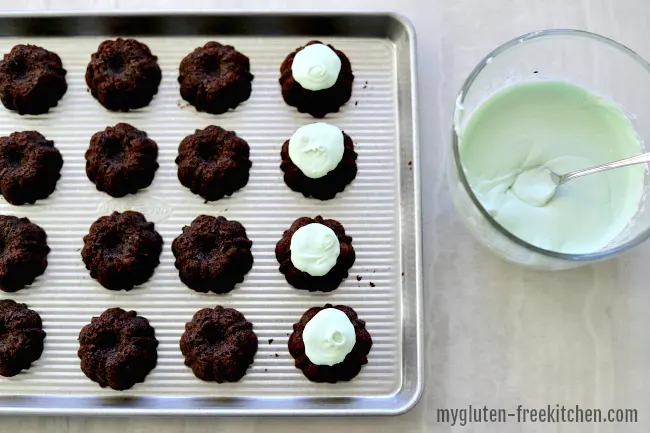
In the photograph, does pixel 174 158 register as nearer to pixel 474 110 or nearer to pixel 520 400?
pixel 474 110

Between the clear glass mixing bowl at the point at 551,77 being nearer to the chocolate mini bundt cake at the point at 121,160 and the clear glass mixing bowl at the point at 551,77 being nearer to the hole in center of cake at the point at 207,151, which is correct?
the hole in center of cake at the point at 207,151

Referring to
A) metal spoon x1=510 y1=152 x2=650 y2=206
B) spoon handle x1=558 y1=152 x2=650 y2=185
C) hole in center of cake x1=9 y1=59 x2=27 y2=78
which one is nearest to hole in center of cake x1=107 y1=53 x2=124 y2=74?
hole in center of cake x1=9 y1=59 x2=27 y2=78

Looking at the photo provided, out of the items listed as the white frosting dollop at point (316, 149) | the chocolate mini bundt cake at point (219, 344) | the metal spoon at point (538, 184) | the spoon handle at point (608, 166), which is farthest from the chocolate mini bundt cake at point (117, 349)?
the spoon handle at point (608, 166)

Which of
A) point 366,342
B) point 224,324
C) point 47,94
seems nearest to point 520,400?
point 366,342

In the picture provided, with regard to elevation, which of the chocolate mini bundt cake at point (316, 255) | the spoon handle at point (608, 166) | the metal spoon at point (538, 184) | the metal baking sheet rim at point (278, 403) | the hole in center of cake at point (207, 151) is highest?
the hole in center of cake at point (207, 151)

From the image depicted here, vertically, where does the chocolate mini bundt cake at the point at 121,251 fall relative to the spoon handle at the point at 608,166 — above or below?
below

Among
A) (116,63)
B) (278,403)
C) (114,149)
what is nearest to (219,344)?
(278,403)

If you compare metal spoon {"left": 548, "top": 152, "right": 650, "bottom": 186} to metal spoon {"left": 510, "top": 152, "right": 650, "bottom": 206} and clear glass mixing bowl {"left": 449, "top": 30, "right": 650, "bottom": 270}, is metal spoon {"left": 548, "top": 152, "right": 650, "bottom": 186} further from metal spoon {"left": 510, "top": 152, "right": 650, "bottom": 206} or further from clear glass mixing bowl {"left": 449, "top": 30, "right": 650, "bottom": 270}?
clear glass mixing bowl {"left": 449, "top": 30, "right": 650, "bottom": 270}

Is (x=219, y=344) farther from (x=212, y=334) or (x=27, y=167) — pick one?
(x=27, y=167)
